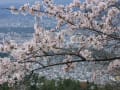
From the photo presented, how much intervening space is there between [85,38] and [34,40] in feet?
3.13

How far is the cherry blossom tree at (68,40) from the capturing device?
631 cm

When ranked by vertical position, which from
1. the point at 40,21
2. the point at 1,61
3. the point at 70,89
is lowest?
the point at 70,89

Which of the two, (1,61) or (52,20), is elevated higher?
(52,20)

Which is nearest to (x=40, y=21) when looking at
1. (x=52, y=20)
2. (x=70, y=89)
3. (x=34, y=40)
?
(x=52, y=20)

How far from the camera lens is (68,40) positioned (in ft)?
23.2

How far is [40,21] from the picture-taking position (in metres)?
7.23

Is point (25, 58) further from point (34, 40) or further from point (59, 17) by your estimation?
point (59, 17)

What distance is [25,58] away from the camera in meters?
6.26

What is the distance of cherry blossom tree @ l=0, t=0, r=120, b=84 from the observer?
631 cm

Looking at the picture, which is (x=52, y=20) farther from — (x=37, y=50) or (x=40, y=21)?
(x=37, y=50)

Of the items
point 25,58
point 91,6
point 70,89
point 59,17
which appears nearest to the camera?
point 25,58

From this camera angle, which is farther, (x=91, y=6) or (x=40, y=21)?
(x=91, y=6)

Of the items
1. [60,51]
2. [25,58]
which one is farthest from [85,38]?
[25,58]

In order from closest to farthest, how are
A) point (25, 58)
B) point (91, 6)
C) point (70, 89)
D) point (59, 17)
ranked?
point (25, 58) → point (59, 17) → point (91, 6) → point (70, 89)
